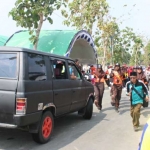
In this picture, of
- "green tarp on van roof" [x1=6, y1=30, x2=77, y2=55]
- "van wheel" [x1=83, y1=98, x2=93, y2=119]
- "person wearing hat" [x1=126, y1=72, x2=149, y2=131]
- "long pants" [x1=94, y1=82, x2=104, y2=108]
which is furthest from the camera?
"green tarp on van roof" [x1=6, y1=30, x2=77, y2=55]

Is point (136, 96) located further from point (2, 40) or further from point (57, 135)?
point (2, 40)

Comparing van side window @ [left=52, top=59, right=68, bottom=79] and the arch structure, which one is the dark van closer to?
van side window @ [left=52, top=59, right=68, bottom=79]

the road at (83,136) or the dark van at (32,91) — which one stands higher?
the dark van at (32,91)

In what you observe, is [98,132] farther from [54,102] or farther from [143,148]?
[143,148]

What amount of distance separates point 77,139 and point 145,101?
2217 millimetres

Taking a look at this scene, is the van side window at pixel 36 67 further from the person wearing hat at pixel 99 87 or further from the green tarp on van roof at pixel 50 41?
the green tarp on van roof at pixel 50 41

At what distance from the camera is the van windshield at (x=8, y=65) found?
16.0 ft

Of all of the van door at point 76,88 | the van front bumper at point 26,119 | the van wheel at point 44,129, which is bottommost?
the van wheel at point 44,129

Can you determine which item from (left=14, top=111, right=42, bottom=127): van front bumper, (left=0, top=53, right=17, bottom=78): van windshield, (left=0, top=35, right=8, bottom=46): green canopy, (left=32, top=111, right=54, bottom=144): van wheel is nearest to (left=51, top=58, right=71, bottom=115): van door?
(left=32, top=111, right=54, bottom=144): van wheel

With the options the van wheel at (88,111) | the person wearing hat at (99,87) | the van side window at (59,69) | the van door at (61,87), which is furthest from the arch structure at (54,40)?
the van door at (61,87)

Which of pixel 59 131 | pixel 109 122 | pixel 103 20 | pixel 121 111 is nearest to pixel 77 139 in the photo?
pixel 59 131

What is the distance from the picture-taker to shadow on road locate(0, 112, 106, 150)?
5214 mm

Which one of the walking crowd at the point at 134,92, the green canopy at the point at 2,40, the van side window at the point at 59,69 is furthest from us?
the green canopy at the point at 2,40

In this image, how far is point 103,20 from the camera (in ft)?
94.7
